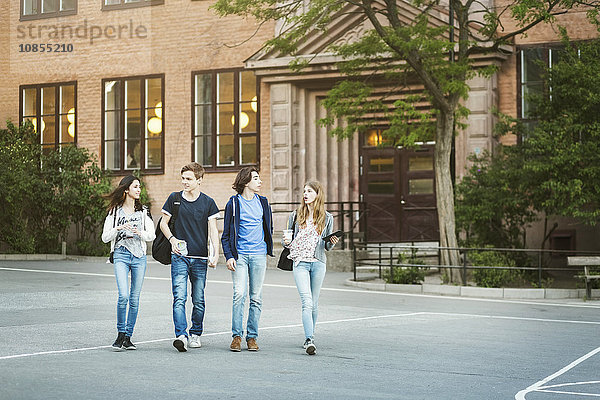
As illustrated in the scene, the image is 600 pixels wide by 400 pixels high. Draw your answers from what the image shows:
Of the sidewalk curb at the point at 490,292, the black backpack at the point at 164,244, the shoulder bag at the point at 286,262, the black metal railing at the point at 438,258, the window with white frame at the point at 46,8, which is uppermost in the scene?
the window with white frame at the point at 46,8

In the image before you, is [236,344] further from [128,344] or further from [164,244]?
[164,244]

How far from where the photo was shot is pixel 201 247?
33.2 feet

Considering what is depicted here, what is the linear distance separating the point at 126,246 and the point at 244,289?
1.27m

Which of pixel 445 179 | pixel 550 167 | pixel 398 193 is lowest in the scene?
pixel 398 193

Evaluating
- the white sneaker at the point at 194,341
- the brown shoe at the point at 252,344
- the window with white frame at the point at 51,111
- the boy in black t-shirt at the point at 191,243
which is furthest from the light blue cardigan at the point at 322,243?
the window with white frame at the point at 51,111

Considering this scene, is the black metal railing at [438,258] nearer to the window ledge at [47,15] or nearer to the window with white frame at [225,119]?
the window with white frame at [225,119]

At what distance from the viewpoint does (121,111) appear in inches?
1193

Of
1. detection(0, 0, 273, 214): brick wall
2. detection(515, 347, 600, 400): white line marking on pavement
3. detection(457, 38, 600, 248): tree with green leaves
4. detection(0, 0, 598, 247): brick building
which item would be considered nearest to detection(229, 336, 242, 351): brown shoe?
detection(515, 347, 600, 400): white line marking on pavement

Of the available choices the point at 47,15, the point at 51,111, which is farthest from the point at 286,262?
the point at 47,15

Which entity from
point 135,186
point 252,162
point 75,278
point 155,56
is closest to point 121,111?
point 155,56

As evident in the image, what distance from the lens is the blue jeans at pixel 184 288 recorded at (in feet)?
32.6

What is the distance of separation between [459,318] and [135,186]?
5.93 metres

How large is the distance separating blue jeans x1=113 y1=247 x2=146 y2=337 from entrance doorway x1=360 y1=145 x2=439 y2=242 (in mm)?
16842

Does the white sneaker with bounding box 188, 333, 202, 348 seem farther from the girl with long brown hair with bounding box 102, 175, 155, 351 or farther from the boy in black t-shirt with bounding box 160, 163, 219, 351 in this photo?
the girl with long brown hair with bounding box 102, 175, 155, 351
